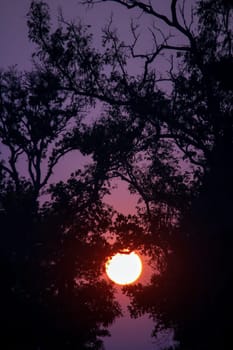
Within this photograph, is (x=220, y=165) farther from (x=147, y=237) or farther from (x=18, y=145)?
(x=18, y=145)

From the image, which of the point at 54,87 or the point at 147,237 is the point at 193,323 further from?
the point at 54,87

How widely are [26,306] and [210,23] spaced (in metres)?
14.3

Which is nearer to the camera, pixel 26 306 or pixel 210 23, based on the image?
pixel 26 306

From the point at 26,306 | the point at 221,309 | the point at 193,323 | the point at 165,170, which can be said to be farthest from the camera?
the point at 165,170

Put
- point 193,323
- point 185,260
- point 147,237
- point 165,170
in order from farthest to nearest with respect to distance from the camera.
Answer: point 165,170
point 147,237
point 185,260
point 193,323

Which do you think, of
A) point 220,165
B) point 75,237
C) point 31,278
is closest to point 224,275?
point 220,165

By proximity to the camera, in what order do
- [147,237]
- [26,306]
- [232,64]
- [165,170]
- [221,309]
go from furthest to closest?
[165,170], [147,237], [26,306], [221,309], [232,64]

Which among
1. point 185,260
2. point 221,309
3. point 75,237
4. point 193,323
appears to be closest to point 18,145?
point 75,237

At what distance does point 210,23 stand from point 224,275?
36.5 feet

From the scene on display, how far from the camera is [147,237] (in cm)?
2662

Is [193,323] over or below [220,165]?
below

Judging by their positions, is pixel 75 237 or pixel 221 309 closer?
pixel 221 309

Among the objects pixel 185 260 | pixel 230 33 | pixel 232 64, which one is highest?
pixel 230 33

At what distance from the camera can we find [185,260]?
2255 cm
